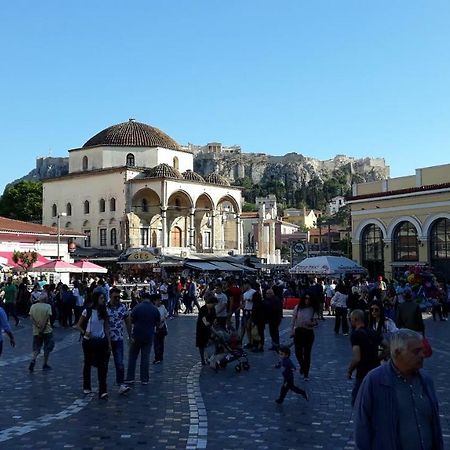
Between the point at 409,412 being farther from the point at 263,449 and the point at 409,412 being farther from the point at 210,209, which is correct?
the point at 210,209

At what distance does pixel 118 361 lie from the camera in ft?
33.7

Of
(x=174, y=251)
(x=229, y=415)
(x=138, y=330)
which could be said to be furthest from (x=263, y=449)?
(x=174, y=251)

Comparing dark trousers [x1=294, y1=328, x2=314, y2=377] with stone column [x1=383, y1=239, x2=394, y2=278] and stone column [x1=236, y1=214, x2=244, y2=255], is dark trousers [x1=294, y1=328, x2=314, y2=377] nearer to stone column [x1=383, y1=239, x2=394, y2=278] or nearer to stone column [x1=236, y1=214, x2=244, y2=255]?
stone column [x1=383, y1=239, x2=394, y2=278]

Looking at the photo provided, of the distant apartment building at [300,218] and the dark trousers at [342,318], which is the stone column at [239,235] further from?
the distant apartment building at [300,218]

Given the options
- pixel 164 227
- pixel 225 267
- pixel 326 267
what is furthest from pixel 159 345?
pixel 164 227

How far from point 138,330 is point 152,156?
50.0 metres

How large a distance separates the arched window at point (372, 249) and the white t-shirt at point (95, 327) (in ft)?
108

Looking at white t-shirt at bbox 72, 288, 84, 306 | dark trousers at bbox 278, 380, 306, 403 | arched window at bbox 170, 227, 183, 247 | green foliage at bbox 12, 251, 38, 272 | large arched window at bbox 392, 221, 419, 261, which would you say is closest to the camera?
dark trousers at bbox 278, 380, 306, 403

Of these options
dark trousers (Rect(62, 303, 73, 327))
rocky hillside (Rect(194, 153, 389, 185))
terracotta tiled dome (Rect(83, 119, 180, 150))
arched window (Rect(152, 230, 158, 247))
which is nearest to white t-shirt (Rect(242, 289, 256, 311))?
dark trousers (Rect(62, 303, 73, 327))

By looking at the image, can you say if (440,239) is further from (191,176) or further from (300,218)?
(300,218)

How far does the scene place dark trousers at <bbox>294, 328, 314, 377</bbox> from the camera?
11.1m

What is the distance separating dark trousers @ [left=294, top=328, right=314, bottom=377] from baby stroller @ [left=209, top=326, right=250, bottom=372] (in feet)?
4.61

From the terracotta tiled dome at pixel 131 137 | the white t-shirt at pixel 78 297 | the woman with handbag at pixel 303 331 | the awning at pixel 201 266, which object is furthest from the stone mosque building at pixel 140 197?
the woman with handbag at pixel 303 331

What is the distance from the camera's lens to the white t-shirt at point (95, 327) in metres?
9.60
